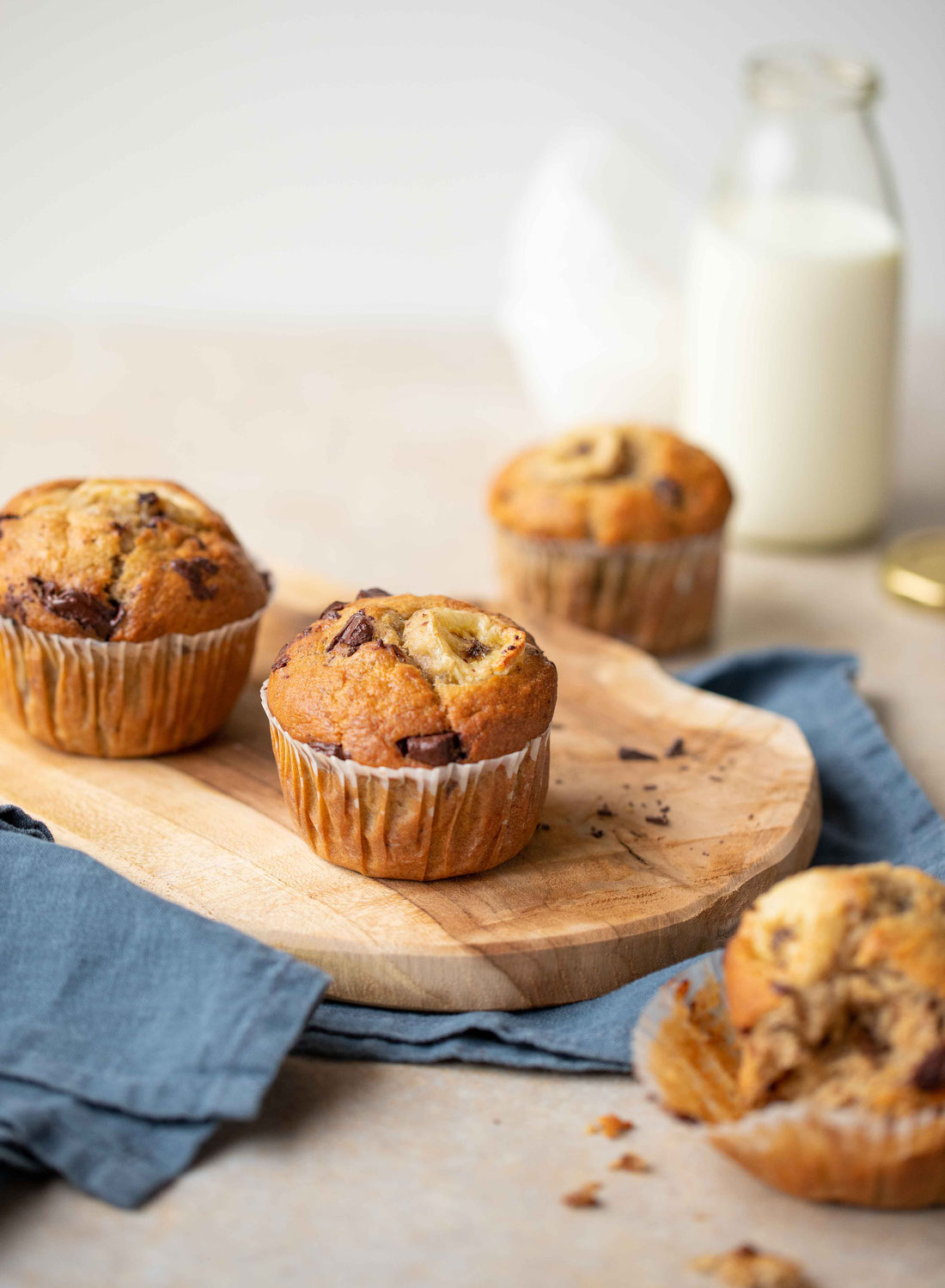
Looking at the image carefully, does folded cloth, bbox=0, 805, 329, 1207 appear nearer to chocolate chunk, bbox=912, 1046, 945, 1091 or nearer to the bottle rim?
chocolate chunk, bbox=912, 1046, 945, 1091

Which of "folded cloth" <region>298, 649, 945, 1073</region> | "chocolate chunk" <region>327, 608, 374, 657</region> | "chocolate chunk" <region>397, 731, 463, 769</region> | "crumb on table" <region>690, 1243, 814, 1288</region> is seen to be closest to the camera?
"crumb on table" <region>690, 1243, 814, 1288</region>

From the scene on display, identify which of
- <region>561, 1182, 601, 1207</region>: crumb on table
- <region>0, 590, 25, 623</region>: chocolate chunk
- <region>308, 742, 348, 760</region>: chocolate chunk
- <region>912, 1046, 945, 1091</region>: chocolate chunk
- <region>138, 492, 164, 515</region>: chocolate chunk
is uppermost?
<region>138, 492, 164, 515</region>: chocolate chunk

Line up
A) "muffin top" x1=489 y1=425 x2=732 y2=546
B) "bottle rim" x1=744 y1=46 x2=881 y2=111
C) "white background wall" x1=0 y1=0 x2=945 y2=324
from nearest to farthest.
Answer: "muffin top" x1=489 y1=425 x2=732 y2=546 → "bottle rim" x1=744 y1=46 x2=881 y2=111 → "white background wall" x1=0 y1=0 x2=945 y2=324

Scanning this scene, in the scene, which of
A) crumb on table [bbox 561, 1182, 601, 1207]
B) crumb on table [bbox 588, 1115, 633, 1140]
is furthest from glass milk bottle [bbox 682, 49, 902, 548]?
crumb on table [bbox 561, 1182, 601, 1207]

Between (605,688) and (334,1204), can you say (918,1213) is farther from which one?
(605,688)

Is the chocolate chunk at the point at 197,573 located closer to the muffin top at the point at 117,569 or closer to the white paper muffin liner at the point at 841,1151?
the muffin top at the point at 117,569

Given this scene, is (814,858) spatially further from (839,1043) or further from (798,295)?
(798,295)
